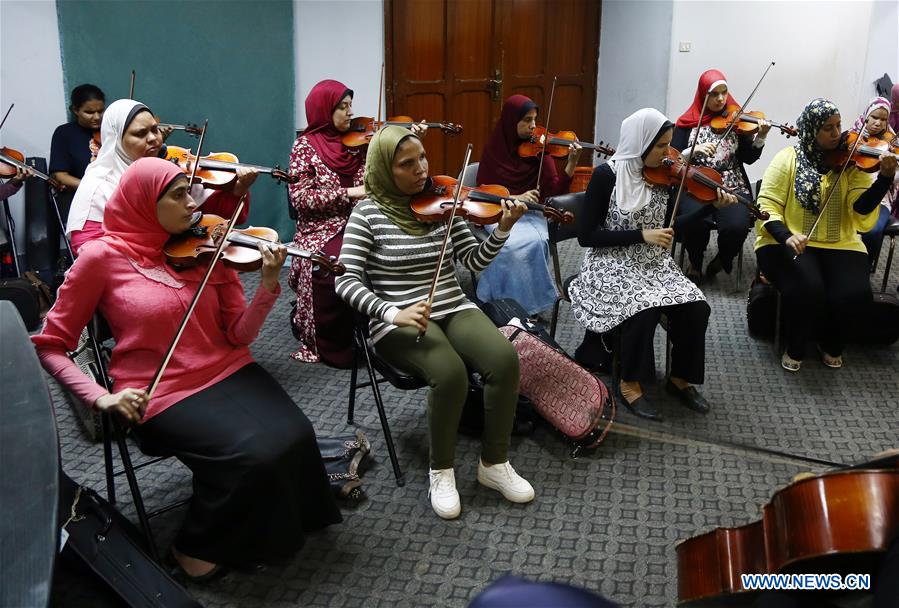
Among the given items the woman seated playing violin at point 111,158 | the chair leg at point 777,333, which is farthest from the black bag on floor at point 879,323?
the woman seated playing violin at point 111,158

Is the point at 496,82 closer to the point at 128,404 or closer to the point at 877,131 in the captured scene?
the point at 877,131

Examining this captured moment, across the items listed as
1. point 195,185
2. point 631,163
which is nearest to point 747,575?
point 631,163

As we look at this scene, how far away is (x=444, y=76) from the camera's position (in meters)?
5.30

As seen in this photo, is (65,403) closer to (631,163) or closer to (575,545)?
(575,545)

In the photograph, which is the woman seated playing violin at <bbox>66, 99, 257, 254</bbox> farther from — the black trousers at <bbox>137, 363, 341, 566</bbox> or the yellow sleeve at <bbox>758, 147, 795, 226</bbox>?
the yellow sleeve at <bbox>758, 147, 795, 226</bbox>

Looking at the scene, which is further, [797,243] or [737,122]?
[737,122]

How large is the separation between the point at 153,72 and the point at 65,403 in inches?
79.0

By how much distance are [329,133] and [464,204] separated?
111 centimetres

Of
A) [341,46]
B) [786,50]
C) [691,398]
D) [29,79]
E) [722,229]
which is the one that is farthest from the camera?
[786,50]

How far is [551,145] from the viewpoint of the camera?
11.8 ft

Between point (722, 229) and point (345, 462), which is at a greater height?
point (722, 229)

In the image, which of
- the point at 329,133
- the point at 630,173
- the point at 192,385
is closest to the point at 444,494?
the point at 192,385

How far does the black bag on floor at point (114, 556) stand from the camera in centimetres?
163

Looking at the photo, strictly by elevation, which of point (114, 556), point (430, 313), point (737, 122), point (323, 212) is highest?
point (737, 122)
